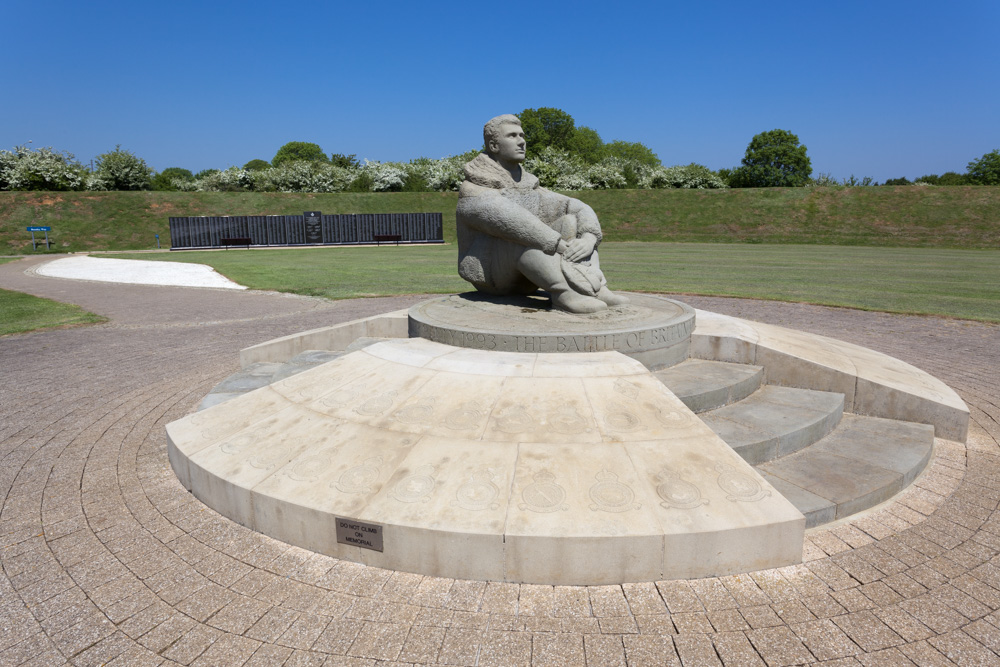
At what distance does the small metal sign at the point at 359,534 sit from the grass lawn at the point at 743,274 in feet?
42.1

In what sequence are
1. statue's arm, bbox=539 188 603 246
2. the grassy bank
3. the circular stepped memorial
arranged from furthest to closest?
the grassy bank
statue's arm, bbox=539 188 603 246
the circular stepped memorial

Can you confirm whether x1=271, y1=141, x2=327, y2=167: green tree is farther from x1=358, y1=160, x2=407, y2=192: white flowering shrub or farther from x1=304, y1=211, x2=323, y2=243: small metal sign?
x1=304, y1=211, x2=323, y2=243: small metal sign

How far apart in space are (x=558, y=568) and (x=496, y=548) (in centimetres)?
40

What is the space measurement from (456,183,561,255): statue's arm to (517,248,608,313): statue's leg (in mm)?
109

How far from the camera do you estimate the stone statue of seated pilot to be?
6867 millimetres

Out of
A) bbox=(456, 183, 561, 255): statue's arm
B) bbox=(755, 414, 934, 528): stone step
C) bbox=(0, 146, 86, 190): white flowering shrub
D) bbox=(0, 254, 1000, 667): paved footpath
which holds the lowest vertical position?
bbox=(0, 254, 1000, 667): paved footpath

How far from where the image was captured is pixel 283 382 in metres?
5.68

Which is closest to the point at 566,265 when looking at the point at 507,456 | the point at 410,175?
the point at 507,456

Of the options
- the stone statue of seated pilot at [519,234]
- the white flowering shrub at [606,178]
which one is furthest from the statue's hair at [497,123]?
the white flowering shrub at [606,178]

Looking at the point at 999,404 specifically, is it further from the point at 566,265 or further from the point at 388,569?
the point at 388,569

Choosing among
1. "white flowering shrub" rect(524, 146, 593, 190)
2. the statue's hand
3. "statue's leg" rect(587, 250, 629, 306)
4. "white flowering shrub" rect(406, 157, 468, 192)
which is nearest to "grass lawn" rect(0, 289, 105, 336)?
the statue's hand

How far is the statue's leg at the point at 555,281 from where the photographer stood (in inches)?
271

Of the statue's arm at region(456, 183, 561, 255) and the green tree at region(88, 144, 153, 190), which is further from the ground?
the green tree at region(88, 144, 153, 190)

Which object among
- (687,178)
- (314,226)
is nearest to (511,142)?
(314,226)
